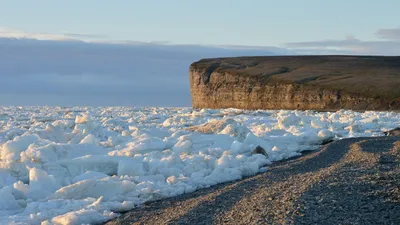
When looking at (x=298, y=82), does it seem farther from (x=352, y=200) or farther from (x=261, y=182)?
(x=352, y=200)

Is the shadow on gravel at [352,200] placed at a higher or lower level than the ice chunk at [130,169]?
higher

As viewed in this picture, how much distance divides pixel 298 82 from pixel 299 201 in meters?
31.3

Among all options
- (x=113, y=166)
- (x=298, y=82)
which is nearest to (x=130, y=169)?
Result: (x=113, y=166)

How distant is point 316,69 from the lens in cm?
4059

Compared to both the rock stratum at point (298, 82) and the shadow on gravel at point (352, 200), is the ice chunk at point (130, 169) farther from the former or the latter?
the rock stratum at point (298, 82)

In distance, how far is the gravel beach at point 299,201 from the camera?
15.8 feet

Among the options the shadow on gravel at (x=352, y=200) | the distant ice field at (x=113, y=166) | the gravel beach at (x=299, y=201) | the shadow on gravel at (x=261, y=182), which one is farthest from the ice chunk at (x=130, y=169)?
the shadow on gravel at (x=352, y=200)

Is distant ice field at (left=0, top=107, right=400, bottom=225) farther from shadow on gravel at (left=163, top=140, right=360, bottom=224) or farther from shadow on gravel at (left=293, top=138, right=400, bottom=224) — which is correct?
shadow on gravel at (left=293, top=138, right=400, bottom=224)

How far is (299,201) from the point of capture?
5.23 metres

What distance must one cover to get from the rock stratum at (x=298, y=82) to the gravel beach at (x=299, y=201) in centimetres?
2423

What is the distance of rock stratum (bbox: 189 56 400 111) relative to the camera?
3203 cm

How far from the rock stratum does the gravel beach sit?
2423cm

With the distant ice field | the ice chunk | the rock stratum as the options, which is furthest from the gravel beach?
the rock stratum

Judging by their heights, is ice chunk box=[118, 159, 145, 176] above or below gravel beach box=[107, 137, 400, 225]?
below
